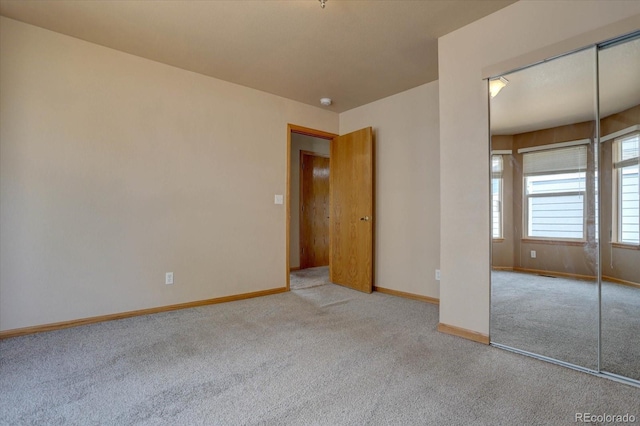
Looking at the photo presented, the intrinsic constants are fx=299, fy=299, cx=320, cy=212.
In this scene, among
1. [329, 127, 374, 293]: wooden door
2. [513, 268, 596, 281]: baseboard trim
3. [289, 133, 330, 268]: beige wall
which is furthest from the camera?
[289, 133, 330, 268]: beige wall

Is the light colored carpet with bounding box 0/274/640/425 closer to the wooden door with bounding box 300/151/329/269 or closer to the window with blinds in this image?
the window with blinds

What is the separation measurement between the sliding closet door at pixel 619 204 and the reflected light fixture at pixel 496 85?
515 millimetres

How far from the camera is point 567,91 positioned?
199cm

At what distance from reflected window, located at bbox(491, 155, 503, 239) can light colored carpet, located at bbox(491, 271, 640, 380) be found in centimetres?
33

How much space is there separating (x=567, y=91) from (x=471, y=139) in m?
0.62

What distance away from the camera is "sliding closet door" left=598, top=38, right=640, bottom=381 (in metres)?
1.80

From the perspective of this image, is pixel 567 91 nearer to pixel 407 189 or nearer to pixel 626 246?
pixel 626 246

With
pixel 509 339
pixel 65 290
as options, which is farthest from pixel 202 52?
pixel 509 339

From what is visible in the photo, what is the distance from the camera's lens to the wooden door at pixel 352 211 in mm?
3727

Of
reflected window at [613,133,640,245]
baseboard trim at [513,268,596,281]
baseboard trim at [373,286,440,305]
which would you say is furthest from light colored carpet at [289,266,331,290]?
reflected window at [613,133,640,245]

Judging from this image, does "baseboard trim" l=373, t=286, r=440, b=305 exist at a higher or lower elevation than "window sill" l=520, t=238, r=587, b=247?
lower

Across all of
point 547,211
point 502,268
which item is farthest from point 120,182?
point 547,211

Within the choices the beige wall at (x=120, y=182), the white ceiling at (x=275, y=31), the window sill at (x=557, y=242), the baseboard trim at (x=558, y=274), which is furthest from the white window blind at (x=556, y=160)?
the beige wall at (x=120, y=182)

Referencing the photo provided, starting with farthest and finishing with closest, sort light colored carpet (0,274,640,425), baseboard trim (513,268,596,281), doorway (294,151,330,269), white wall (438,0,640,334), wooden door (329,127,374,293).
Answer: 1. doorway (294,151,330,269)
2. wooden door (329,127,374,293)
3. white wall (438,0,640,334)
4. baseboard trim (513,268,596,281)
5. light colored carpet (0,274,640,425)
